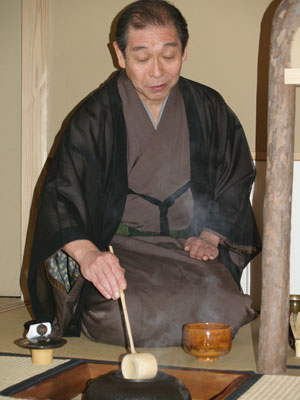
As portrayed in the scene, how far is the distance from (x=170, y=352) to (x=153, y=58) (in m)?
1.30

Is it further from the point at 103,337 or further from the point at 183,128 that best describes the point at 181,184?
the point at 103,337

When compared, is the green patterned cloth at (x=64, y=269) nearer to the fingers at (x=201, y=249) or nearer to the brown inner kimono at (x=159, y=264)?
the brown inner kimono at (x=159, y=264)

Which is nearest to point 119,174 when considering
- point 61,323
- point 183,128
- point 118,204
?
point 118,204

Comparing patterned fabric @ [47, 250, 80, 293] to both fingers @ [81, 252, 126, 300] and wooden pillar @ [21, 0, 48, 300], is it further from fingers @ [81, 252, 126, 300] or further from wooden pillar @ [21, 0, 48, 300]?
wooden pillar @ [21, 0, 48, 300]

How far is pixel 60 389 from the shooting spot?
2002 millimetres

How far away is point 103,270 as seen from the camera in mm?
2256

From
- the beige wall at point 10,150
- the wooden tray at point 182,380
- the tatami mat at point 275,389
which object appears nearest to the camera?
the tatami mat at point 275,389

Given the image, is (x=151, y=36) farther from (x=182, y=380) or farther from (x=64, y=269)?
(x=182, y=380)

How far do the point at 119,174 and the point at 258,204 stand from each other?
1291 millimetres

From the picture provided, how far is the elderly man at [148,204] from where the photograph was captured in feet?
9.14

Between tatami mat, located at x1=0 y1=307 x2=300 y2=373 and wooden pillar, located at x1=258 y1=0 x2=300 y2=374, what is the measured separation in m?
0.17

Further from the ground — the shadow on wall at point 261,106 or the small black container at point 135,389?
the shadow on wall at point 261,106

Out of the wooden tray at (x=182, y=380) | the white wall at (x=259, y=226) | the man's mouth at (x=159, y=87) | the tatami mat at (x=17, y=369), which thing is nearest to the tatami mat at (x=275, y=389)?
the wooden tray at (x=182, y=380)

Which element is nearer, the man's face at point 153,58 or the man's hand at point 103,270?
the man's hand at point 103,270
